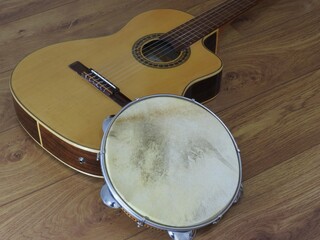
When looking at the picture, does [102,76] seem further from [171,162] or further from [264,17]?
[264,17]

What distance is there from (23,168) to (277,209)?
2.13 feet

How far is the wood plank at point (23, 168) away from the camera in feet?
4.01

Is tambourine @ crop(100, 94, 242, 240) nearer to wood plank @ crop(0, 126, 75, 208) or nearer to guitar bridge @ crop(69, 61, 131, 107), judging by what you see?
guitar bridge @ crop(69, 61, 131, 107)

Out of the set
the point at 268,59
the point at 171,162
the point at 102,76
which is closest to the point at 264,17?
the point at 268,59

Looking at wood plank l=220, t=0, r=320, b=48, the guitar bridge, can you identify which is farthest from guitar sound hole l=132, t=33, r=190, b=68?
wood plank l=220, t=0, r=320, b=48

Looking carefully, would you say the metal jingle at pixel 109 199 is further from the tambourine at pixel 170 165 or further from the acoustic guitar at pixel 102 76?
the acoustic guitar at pixel 102 76

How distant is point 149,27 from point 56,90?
14.3 inches

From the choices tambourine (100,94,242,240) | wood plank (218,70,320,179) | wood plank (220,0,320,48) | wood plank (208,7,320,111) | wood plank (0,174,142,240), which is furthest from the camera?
wood plank (220,0,320,48)

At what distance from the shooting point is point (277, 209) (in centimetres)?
121

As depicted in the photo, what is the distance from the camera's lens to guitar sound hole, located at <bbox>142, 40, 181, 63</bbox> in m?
1.38

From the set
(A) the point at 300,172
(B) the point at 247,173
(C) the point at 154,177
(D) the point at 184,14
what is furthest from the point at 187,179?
(D) the point at 184,14

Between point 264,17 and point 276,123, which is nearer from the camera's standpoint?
point 276,123

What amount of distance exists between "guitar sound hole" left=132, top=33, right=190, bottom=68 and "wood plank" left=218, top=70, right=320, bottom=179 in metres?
0.20

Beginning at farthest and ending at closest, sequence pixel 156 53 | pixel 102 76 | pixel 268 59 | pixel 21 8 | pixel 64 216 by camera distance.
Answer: pixel 21 8, pixel 268 59, pixel 156 53, pixel 102 76, pixel 64 216
